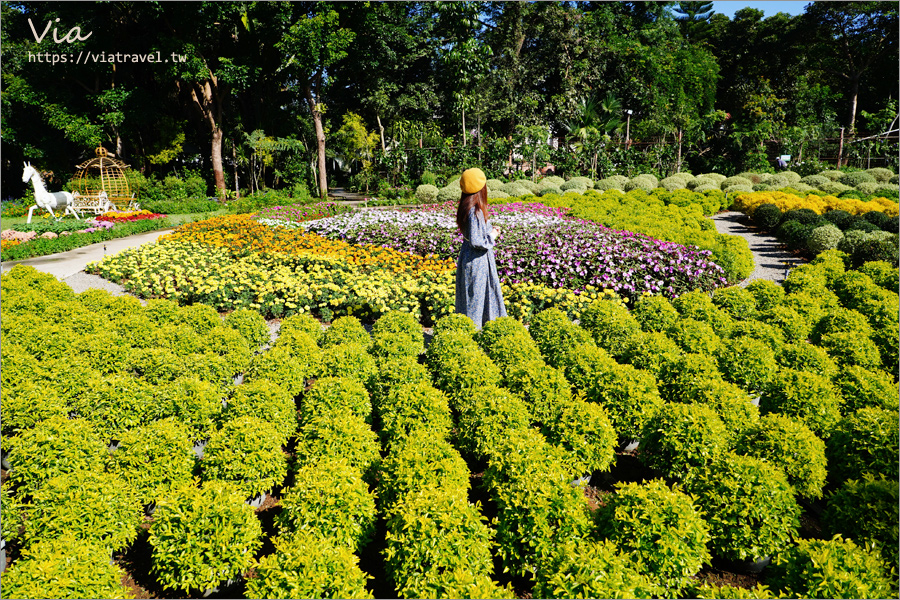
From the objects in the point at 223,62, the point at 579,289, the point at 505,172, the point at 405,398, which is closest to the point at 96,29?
the point at 223,62

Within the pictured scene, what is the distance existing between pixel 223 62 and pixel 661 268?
2125cm

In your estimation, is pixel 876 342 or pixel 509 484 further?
pixel 876 342

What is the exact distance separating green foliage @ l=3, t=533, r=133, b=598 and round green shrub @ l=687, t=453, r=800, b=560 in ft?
11.9

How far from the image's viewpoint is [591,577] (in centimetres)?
272

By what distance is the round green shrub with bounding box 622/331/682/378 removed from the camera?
18.4 feet

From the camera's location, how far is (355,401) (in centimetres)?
473

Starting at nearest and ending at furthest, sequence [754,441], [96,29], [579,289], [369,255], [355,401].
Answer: [754,441], [355,401], [579,289], [369,255], [96,29]

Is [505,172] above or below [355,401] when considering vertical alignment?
above

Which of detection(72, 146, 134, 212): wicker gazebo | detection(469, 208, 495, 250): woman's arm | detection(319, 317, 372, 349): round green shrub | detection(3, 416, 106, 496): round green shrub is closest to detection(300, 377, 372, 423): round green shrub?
detection(319, 317, 372, 349): round green shrub

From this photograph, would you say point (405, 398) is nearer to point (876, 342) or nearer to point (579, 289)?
point (579, 289)

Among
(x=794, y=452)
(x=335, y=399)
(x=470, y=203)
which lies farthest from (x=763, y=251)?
(x=335, y=399)

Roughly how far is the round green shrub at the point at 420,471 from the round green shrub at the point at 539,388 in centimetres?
110

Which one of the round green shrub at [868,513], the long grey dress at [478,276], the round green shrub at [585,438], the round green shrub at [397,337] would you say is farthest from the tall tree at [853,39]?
the round green shrub at [585,438]

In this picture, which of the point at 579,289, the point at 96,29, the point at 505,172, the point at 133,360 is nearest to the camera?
the point at 133,360
